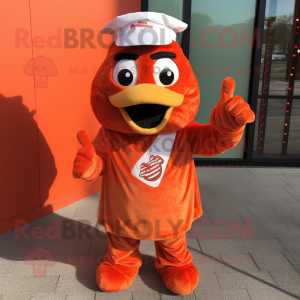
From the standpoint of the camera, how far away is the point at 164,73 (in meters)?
1.91

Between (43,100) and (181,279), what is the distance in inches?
79.1

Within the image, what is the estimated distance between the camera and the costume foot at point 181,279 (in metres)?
2.17

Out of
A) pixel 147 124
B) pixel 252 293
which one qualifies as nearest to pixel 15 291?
pixel 147 124

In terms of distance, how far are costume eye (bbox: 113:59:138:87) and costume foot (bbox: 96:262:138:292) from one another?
123cm

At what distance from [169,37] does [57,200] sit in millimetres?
2155

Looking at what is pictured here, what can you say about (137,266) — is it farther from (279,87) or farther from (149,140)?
(279,87)

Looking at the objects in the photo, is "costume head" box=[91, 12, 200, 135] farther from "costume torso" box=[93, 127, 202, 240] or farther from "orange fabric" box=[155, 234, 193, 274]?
"orange fabric" box=[155, 234, 193, 274]

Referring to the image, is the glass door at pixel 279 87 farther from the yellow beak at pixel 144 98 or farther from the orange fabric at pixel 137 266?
the yellow beak at pixel 144 98

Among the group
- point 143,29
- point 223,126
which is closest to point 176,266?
point 223,126

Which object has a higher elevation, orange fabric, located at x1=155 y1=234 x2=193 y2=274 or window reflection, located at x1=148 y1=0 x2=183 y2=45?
window reflection, located at x1=148 y1=0 x2=183 y2=45

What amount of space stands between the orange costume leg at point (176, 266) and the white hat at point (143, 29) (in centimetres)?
126

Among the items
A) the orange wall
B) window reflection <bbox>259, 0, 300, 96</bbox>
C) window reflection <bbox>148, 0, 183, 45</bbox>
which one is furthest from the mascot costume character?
window reflection <bbox>259, 0, 300, 96</bbox>

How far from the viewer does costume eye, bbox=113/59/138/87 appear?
1918 mm

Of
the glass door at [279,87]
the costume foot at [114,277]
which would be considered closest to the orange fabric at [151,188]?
the costume foot at [114,277]
